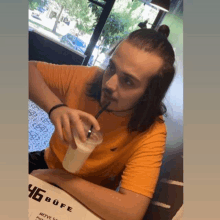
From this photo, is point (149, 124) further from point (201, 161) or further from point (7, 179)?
point (7, 179)

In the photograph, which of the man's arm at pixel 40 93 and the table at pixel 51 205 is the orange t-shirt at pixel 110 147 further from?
the table at pixel 51 205

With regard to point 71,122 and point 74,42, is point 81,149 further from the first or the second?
point 74,42

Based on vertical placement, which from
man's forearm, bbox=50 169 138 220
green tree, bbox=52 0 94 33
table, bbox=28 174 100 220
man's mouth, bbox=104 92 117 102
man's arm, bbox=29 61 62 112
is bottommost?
table, bbox=28 174 100 220

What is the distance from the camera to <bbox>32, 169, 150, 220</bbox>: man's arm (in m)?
0.56

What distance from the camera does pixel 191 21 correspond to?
0.35 m

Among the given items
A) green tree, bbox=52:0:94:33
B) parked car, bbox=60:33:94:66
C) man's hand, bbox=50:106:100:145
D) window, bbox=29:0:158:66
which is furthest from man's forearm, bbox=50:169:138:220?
parked car, bbox=60:33:94:66

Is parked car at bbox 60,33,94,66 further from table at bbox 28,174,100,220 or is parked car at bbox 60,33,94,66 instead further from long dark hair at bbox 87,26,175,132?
table at bbox 28,174,100,220

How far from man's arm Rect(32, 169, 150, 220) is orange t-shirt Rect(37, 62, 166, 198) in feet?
0.11

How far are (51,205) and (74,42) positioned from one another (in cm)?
308

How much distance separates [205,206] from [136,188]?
336 millimetres

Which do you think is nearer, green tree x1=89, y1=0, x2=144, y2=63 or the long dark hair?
the long dark hair

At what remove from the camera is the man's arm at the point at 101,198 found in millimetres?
562

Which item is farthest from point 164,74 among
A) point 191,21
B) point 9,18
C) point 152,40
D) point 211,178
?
point 9,18

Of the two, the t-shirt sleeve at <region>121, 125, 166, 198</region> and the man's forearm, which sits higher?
the t-shirt sleeve at <region>121, 125, 166, 198</region>
